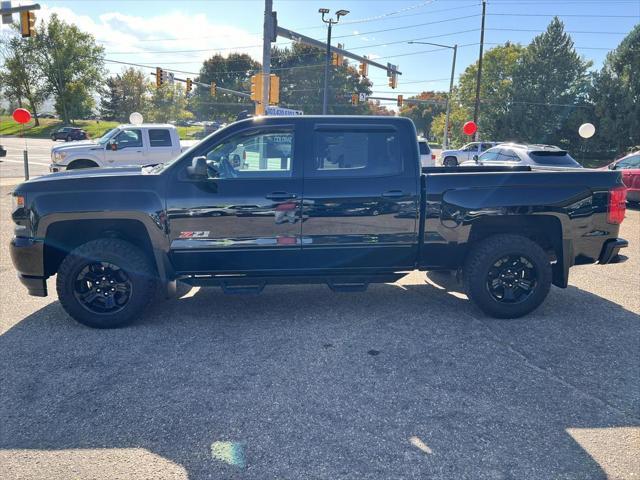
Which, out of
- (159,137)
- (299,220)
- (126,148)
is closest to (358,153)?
(299,220)

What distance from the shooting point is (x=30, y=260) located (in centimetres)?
444

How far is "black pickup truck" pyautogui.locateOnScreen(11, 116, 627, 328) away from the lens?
173 inches

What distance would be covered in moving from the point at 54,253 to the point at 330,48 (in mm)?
16039

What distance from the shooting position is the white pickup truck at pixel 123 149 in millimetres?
13797

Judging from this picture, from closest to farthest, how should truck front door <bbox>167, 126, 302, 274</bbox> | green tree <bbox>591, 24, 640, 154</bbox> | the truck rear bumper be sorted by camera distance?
truck front door <bbox>167, 126, 302, 274</bbox> < the truck rear bumper < green tree <bbox>591, 24, 640, 154</bbox>

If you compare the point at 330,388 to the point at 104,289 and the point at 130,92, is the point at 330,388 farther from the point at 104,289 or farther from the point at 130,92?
the point at 130,92

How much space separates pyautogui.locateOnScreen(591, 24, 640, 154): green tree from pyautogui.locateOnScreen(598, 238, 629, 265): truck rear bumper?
34497mm

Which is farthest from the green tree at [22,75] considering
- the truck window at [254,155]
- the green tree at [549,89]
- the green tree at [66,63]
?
the truck window at [254,155]

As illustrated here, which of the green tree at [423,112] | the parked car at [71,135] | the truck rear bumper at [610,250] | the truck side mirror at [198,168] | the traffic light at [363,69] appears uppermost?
the green tree at [423,112]

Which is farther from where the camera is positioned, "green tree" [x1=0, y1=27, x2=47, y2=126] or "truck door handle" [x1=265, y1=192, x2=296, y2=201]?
"green tree" [x1=0, y1=27, x2=47, y2=126]

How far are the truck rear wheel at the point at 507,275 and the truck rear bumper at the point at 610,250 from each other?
2.04 feet

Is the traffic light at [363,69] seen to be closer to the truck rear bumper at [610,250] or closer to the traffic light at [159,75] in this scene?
the traffic light at [159,75]

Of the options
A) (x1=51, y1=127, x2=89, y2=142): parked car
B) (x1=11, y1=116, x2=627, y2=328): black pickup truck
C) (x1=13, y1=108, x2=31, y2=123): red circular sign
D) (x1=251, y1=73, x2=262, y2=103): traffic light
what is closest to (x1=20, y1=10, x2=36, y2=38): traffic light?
(x1=13, y1=108, x2=31, y2=123): red circular sign

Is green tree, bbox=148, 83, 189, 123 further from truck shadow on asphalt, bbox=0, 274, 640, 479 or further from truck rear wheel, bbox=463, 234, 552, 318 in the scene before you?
truck rear wheel, bbox=463, 234, 552, 318
